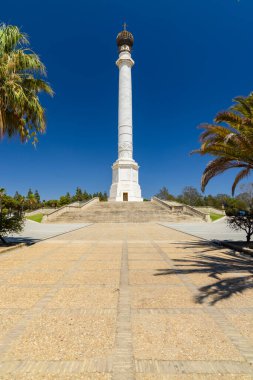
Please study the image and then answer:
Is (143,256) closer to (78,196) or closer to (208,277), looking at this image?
(208,277)

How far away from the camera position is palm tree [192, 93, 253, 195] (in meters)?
9.07

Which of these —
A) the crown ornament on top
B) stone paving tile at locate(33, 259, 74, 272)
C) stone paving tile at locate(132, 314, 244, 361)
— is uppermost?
the crown ornament on top

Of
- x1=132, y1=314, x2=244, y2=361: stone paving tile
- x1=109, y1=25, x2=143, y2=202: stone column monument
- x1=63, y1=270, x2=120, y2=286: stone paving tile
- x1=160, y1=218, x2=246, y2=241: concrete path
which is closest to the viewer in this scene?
x1=132, y1=314, x2=244, y2=361: stone paving tile

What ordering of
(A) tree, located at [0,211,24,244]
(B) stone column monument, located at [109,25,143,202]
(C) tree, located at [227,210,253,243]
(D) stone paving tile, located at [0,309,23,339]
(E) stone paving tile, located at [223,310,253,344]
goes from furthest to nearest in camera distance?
(B) stone column monument, located at [109,25,143,202], (A) tree, located at [0,211,24,244], (C) tree, located at [227,210,253,243], (D) stone paving tile, located at [0,309,23,339], (E) stone paving tile, located at [223,310,253,344]

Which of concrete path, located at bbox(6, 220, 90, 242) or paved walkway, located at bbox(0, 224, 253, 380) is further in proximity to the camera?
concrete path, located at bbox(6, 220, 90, 242)

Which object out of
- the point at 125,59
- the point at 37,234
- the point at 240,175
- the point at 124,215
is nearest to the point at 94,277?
the point at 240,175

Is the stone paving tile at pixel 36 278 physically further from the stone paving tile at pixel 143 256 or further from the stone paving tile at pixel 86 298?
the stone paving tile at pixel 143 256

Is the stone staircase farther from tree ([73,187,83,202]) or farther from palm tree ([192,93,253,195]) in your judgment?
tree ([73,187,83,202])

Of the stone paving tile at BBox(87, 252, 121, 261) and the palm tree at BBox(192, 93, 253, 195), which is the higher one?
the palm tree at BBox(192, 93, 253, 195)

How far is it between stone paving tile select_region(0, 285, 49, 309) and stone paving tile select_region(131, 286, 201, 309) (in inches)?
67.0

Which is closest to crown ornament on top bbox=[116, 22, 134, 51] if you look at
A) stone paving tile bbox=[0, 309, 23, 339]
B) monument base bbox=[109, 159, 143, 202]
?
monument base bbox=[109, 159, 143, 202]

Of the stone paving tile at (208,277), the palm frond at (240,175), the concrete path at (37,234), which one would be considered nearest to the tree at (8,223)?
the concrete path at (37,234)

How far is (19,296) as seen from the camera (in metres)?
4.78

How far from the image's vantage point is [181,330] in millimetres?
3385
